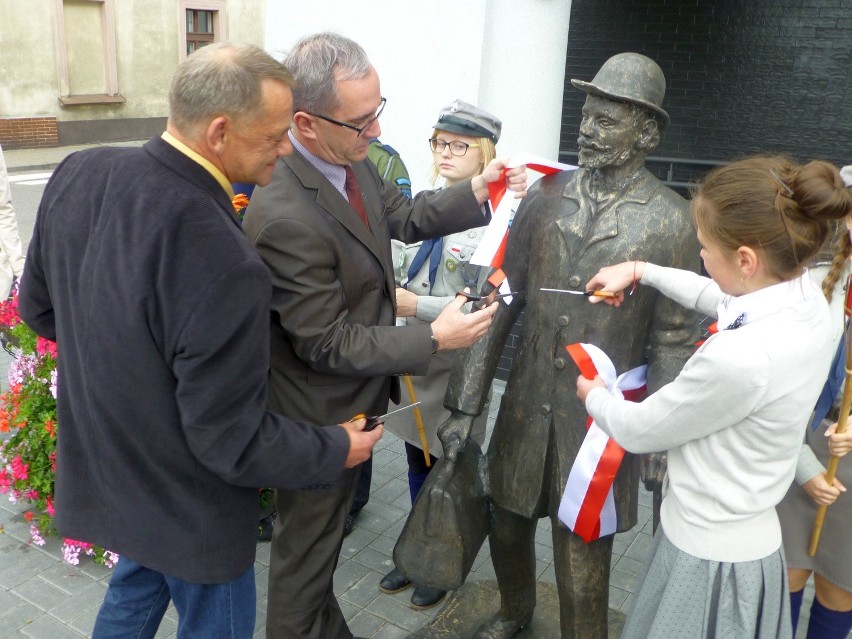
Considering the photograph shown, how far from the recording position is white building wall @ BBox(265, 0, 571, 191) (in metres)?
5.21

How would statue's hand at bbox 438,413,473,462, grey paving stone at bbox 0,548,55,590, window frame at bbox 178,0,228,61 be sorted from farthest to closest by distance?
window frame at bbox 178,0,228,61
grey paving stone at bbox 0,548,55,590
statue's hand at bbox 438,413,473,462

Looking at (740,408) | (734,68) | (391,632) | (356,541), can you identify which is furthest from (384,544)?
(734,68)

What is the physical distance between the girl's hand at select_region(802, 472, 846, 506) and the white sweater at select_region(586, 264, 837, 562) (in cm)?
39

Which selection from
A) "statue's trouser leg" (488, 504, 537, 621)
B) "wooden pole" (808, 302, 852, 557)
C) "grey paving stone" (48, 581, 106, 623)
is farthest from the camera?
"grey paving stone" (48, 581, 106, 623)

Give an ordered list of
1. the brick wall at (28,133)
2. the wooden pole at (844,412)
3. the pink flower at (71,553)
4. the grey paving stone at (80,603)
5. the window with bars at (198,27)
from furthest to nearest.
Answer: the window with bars at (198,27) < the brick wall at (28,133) < the pink flower at (71,553) < the grey paving stone at (80,603) < the wooden pole at (844,412)

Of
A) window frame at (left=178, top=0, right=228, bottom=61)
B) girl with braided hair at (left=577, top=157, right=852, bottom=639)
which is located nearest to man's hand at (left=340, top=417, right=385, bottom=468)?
girl with braided hair at (left=577, top=157, right=852, bottom=639)

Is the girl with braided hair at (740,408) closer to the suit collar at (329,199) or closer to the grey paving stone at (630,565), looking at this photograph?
the suit collar at (329,199)

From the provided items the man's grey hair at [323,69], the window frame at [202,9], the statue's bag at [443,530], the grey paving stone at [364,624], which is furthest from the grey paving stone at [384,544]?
the window frame at [202,9]

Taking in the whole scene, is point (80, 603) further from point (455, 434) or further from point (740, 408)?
point (740, 408)

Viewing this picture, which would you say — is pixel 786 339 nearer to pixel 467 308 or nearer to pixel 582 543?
pixel 582 543

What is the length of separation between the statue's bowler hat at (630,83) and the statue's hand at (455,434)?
1.06m

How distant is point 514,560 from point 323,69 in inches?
68.3

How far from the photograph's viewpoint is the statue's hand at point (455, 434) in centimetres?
254

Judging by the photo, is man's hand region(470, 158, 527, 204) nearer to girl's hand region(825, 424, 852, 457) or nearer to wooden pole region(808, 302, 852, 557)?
wooden pole region(808, 302, 852, 557)
